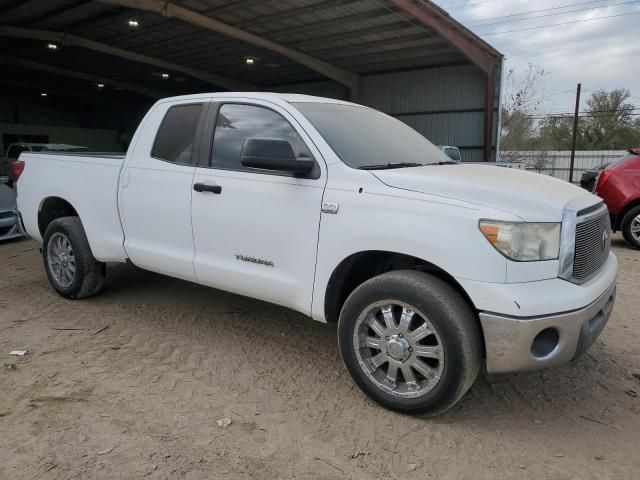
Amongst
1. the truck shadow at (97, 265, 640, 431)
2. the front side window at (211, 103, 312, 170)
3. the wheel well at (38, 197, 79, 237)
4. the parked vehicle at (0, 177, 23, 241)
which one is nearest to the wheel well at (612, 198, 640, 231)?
the truck shadow at (97, 265, 640, 431)

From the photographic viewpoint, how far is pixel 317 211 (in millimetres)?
3334

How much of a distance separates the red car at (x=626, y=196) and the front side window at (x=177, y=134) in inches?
288

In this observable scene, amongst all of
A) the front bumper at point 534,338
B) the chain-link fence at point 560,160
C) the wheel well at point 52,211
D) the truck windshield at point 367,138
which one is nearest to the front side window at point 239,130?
the truck windshield at point 367,138

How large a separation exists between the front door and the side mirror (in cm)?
11

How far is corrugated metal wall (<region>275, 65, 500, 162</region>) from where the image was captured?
18.6m

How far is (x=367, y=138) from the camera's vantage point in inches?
151

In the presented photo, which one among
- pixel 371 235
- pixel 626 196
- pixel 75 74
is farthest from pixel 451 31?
pixel 75 74

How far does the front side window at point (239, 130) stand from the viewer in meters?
3.73

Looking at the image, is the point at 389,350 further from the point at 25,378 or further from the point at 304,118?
the point at 25,378

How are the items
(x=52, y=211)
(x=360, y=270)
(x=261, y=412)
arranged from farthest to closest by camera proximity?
1. (x=52, y=211)
2. (x=360, y=270)
3. (x=261, y=412)

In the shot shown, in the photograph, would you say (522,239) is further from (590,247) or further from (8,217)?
(8,217)

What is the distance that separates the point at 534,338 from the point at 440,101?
1796 cm

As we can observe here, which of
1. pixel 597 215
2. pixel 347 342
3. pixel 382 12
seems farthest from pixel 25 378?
pixel 382 12

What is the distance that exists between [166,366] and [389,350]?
5.53ft
